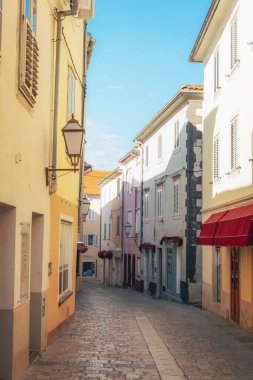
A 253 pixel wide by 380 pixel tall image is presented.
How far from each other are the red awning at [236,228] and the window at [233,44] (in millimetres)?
4169

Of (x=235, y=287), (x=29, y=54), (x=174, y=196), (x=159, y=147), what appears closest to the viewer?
(x=29, y=54)

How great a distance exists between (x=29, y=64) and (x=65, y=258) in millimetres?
6251

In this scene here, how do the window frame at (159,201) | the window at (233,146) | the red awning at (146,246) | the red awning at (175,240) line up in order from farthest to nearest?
the red awning at (146,246) < the window frame at (159,201) < the red awning at (175,240) < the window at (233,146)

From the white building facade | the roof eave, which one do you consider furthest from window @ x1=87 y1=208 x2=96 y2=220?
the roof eave

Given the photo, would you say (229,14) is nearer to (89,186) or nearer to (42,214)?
(42,214)

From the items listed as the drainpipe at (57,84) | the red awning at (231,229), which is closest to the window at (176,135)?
the red awning at (231,229)

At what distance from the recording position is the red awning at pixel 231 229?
11891 mm

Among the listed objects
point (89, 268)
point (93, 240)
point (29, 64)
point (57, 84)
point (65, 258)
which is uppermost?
point (57, 84)

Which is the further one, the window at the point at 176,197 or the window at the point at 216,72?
the window at the point at 176,197

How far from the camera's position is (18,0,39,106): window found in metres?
7.33

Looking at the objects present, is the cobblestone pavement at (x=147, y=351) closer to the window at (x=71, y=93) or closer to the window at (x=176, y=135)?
the window at (x=71, y=93)

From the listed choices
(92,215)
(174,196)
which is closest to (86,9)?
(174,196)

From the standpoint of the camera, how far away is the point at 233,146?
1558cm

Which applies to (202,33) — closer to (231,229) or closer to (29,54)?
(231,229)
